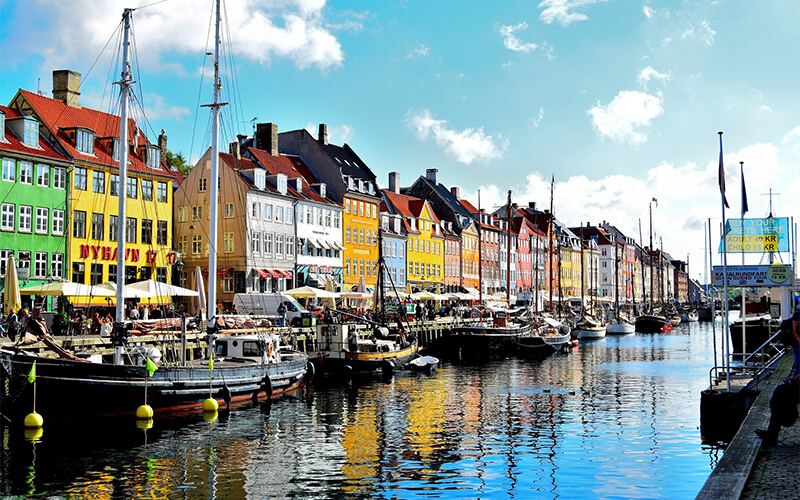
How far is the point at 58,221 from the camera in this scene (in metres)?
53.1

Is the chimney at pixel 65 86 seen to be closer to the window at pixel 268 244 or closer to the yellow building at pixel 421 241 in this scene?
the window at pixel 268 244

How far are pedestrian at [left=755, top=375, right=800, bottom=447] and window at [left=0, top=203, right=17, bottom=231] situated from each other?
4602 centimetres

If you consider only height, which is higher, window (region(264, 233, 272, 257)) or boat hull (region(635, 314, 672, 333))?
window (region(264, 233, 272, 257))

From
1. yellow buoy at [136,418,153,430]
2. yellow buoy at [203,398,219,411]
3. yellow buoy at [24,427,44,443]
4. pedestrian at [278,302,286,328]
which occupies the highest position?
pedestrian at [278,302,286,328]

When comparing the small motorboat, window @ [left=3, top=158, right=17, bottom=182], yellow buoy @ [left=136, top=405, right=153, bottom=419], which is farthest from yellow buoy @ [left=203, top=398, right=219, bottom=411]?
window @ [left=3, top=158, right=17, bottom=182]

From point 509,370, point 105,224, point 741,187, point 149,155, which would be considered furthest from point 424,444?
point 149,155

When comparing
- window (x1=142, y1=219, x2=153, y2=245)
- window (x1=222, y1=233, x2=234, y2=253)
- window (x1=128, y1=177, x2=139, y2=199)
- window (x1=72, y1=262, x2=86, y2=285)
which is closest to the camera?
window (x1=72, y1=262, x2=86, y2=285)

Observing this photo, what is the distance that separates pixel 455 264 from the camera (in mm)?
107938

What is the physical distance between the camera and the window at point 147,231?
60125 mm

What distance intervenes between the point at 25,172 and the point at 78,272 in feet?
23.9

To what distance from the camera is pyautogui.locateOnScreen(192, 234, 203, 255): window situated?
68.2 meters

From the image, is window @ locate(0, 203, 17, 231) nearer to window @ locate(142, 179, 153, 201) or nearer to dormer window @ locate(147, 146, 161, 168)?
window @ locate(142, 179, 153, 201)

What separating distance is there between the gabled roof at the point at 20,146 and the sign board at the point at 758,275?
141ft

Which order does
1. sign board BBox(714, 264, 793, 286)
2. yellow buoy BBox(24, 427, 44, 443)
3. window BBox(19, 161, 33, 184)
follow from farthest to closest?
window BBox(19, 161, 33, 184)
yellow buoy BBox(24, 427, 44, 443)
sign board BBox(714, 264, 793, 286)
